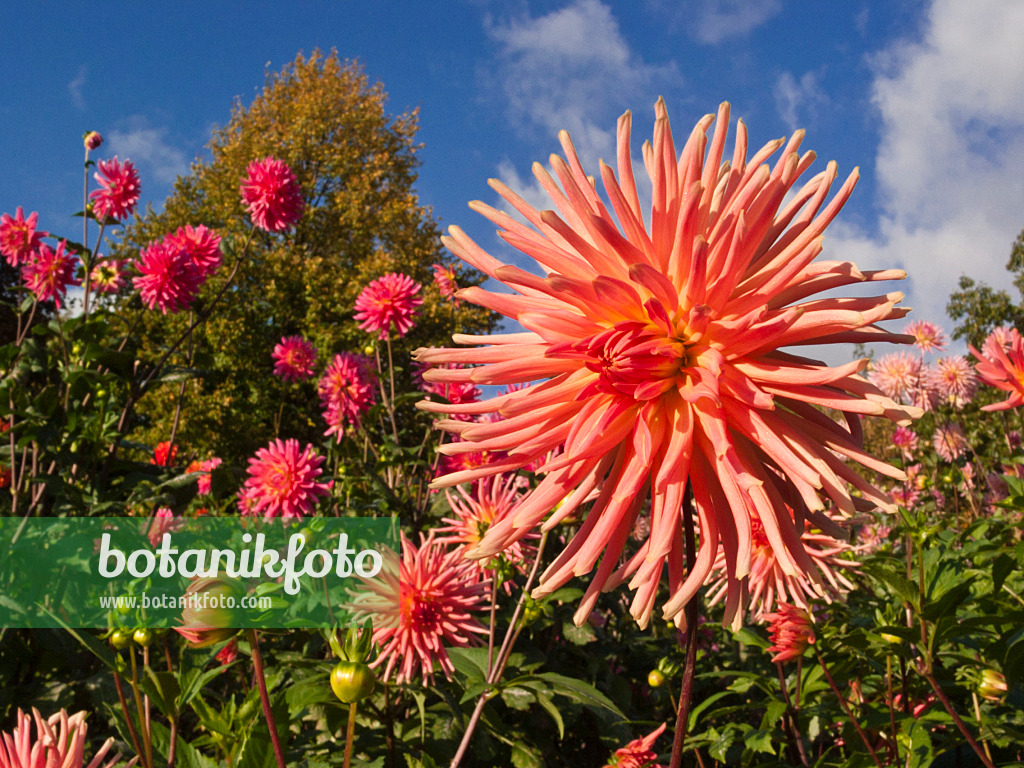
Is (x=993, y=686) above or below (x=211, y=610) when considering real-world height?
below

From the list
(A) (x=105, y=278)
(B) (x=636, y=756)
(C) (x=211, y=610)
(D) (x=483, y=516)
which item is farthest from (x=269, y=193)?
(B) (x=636, y=756)

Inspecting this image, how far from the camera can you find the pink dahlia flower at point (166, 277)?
3689 mm

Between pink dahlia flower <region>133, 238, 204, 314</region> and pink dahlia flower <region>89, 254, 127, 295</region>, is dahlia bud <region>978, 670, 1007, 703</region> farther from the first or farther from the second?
pink dahlia flower <region>89, 254, 127, 295</region>

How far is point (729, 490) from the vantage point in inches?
30.4

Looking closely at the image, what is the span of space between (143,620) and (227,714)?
258 millimetres

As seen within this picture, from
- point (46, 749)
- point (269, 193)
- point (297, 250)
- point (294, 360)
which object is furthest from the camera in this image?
point (297, 250)

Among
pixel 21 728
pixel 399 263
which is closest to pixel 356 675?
pixel 21 728

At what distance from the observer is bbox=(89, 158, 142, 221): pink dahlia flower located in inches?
157

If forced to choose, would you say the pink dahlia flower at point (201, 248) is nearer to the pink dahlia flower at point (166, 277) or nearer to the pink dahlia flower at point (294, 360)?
the pink dahlia flower at point (166, 277)

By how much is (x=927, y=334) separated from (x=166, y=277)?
6.32 m

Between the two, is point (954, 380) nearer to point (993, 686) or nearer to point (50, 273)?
point (993, 686)

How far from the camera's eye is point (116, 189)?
4.00 meters

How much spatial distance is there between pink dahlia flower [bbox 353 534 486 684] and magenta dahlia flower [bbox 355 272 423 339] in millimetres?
2257

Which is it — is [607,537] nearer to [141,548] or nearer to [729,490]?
[729,490]
